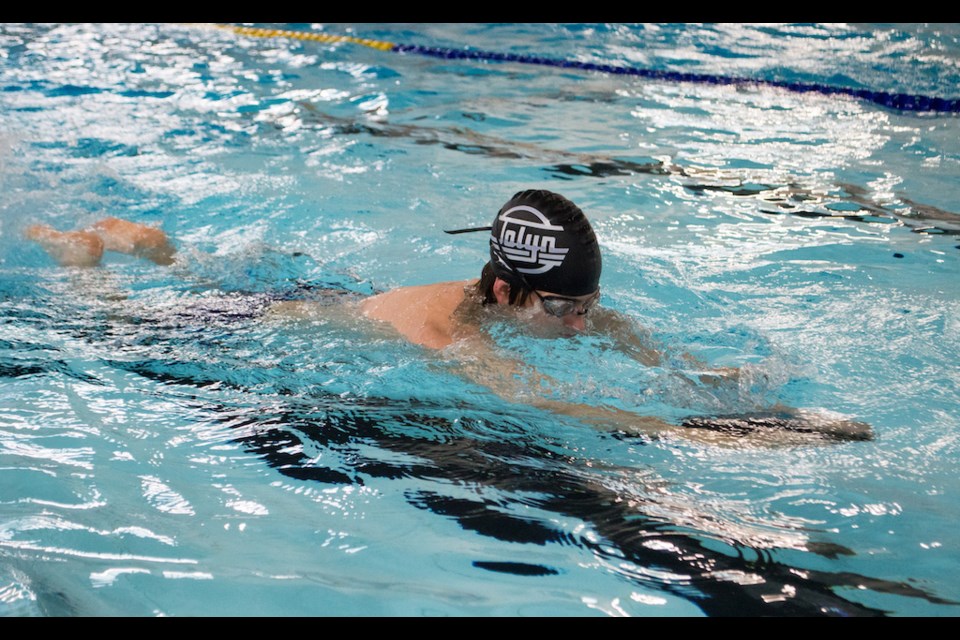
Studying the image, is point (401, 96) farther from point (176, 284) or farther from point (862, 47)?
point (862, 47)

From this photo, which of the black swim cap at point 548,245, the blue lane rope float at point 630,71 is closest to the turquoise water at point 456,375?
the black swim cap at point 548,245

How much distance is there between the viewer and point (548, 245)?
3.10m

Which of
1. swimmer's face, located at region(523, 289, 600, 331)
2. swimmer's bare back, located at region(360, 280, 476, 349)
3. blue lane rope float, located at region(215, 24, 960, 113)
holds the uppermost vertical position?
blue lane rope float, located at region(215, 24, 960, 113)

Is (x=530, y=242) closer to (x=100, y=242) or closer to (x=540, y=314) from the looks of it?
(x=540, y=314)

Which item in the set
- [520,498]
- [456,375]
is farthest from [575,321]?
[520,498]

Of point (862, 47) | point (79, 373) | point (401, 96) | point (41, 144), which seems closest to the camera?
point (79, 373)

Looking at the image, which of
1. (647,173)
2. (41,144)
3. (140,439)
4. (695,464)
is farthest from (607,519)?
(41,144)

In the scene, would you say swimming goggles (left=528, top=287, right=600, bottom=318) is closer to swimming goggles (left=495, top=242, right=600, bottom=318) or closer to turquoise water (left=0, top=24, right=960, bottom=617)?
swimming goggles (left=495, top=242, right=600, bottom=318)

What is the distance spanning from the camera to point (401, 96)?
9.28 m

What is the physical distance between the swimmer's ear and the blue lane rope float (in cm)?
693

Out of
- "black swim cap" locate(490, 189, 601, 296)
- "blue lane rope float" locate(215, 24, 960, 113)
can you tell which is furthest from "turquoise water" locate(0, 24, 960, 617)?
"blue lane rope float" locate(215, 24, 960, 113)

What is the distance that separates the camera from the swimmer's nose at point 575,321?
3260 millimetres

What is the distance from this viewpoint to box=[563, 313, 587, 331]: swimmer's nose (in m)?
3.26
